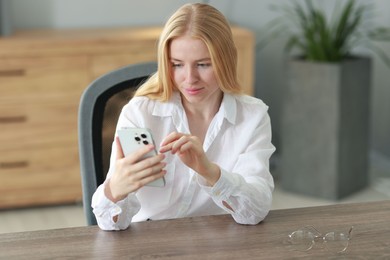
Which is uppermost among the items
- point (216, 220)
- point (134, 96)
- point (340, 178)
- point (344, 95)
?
point (134, 96)

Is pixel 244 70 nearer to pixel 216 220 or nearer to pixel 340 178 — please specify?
pixel 340 178

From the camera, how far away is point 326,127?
14.5 ft

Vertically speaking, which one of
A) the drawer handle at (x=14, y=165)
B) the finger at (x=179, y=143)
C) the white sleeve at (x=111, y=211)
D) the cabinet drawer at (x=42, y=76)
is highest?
the finger at (x=179, y=143)

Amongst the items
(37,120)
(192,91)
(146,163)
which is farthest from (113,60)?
(146,163)

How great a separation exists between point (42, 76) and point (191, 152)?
7.75 ft

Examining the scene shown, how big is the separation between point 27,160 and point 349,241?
2.60 metres

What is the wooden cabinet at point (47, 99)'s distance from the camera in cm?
412

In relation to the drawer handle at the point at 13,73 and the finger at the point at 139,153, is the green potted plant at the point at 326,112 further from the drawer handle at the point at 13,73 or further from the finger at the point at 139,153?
the finger at the point at 139,153

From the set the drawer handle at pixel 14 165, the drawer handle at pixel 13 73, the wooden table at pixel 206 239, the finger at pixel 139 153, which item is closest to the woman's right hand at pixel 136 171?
the finger at pixel 139 153

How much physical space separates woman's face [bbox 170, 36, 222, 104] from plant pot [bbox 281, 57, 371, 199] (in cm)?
233

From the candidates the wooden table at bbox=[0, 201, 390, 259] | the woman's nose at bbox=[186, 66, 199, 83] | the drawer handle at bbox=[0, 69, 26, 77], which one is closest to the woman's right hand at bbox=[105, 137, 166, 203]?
the wooden table at bbox=[0, 201, 390, 259]

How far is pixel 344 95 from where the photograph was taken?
4.36 meters

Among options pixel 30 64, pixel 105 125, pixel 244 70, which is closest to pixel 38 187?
pixel 30 64

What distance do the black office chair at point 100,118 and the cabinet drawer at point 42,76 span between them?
186 centimetres
